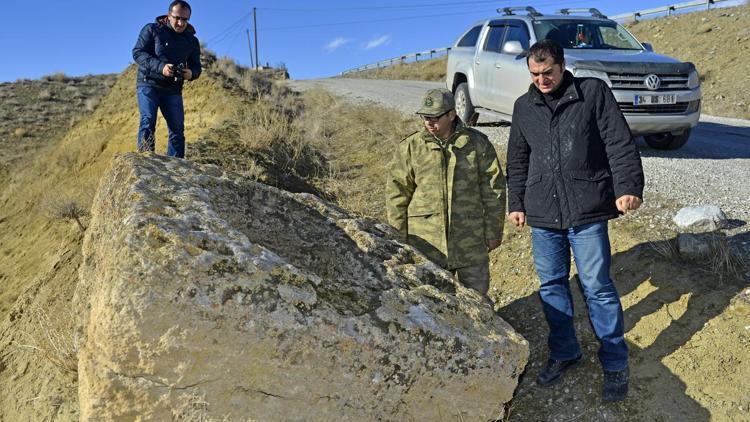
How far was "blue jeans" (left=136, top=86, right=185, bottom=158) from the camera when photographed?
228 inches

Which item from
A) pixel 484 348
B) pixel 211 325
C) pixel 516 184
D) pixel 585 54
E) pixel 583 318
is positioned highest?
pixel 585 54

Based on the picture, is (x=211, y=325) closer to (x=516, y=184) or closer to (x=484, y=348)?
(x=484, y=348)

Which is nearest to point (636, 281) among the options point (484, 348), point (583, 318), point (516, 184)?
point (583, 318)

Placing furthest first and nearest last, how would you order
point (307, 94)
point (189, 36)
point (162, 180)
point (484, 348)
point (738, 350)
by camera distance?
1. point (307, 94)
2. point (189, 36)
3. point (738, 350)
4. point (162, 180)
5. point (484, 348)

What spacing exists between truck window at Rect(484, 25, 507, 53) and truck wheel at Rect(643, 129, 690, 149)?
98.8 inches

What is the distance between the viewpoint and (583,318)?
428 centimetres

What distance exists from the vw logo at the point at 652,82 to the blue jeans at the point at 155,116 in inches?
207

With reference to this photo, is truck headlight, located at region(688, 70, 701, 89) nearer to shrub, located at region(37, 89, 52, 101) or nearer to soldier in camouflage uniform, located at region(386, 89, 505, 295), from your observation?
soldier in camouflage uniform, located at region(386, 89, 505, 295)

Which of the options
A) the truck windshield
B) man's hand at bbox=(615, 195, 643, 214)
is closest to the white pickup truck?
the truck windshield

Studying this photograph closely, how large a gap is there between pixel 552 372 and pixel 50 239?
21.0 feet

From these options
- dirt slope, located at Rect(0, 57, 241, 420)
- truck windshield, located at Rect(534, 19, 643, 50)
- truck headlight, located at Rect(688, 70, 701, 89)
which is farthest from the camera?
truck windshield, located at Rect(534, 19, 643, 50)

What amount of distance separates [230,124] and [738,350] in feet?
24.8

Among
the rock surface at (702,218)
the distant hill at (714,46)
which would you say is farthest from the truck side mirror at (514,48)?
the distant hill at (714,46)

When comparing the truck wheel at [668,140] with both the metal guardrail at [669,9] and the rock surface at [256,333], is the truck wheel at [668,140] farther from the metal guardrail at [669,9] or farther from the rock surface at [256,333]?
the metal guardrail at [669,9]
